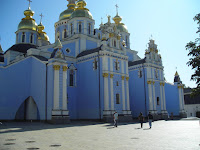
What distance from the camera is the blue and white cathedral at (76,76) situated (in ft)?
73.4

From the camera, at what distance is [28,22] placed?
35.0 m

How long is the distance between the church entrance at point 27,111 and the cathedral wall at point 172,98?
23491 mm

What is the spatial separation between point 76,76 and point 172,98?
19.7m

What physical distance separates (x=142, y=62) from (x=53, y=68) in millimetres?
16103

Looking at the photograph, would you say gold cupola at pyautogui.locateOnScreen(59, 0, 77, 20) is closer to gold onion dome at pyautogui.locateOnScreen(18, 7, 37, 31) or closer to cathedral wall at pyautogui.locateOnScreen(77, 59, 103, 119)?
gold onion dome at pyautogui.locateOnScreen(18, 7, 37, 31)

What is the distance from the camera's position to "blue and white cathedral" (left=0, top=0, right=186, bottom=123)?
22.4 meters

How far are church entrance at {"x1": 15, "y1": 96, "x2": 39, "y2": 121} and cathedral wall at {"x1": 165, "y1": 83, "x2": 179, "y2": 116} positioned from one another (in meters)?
23.5

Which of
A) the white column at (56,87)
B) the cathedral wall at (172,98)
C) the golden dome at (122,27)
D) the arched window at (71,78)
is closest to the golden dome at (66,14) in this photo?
the golden dome at (122,27)

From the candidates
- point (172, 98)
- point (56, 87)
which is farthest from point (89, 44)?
point (172, 98)

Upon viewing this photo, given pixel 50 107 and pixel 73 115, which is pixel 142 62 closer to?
pixel 73 115

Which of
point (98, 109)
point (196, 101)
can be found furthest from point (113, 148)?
point (196, 101)

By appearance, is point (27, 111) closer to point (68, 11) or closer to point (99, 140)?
point (68, 11)

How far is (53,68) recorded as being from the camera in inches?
859

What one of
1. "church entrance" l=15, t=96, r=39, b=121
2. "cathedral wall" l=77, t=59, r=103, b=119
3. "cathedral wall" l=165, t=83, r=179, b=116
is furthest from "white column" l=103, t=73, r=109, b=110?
"cathedral wall" l=165, t=83, r=179, b=116
